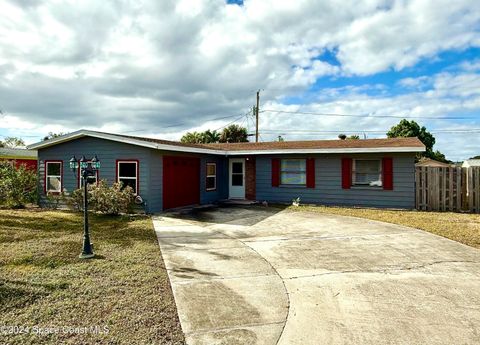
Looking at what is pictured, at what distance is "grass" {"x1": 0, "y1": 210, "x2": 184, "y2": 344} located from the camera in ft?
10.7

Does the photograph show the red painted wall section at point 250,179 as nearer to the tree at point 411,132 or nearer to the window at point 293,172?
the window at point 293,172

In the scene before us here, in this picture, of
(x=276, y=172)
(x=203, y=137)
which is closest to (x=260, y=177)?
(x=276, y=172)

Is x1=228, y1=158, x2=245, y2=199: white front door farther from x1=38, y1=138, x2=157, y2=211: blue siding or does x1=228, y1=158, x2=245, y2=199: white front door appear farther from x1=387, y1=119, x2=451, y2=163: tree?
x1=387, y1=119, x2=451, y2=163: tree

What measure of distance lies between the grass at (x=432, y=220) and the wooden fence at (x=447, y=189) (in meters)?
0.72

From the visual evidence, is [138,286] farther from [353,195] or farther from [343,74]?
[343,74]

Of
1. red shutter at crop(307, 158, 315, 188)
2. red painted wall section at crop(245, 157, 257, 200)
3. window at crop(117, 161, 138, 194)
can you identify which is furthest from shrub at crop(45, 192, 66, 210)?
red shutter at crop(307, 158, 315, 188)

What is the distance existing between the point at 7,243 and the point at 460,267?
30.8 ft

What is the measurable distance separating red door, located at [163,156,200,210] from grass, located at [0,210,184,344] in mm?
4703

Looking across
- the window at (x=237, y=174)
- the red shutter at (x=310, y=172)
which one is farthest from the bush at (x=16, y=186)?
the red shutter at (x=310, y=172)

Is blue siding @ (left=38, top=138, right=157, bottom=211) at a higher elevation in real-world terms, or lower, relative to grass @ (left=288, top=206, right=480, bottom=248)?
higher

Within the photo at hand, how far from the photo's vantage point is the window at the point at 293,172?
14.6 meters

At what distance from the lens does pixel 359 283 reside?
4766mm

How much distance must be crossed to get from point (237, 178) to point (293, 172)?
315 centimetres

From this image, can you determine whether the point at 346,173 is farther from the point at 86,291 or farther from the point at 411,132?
the point at 411,132
